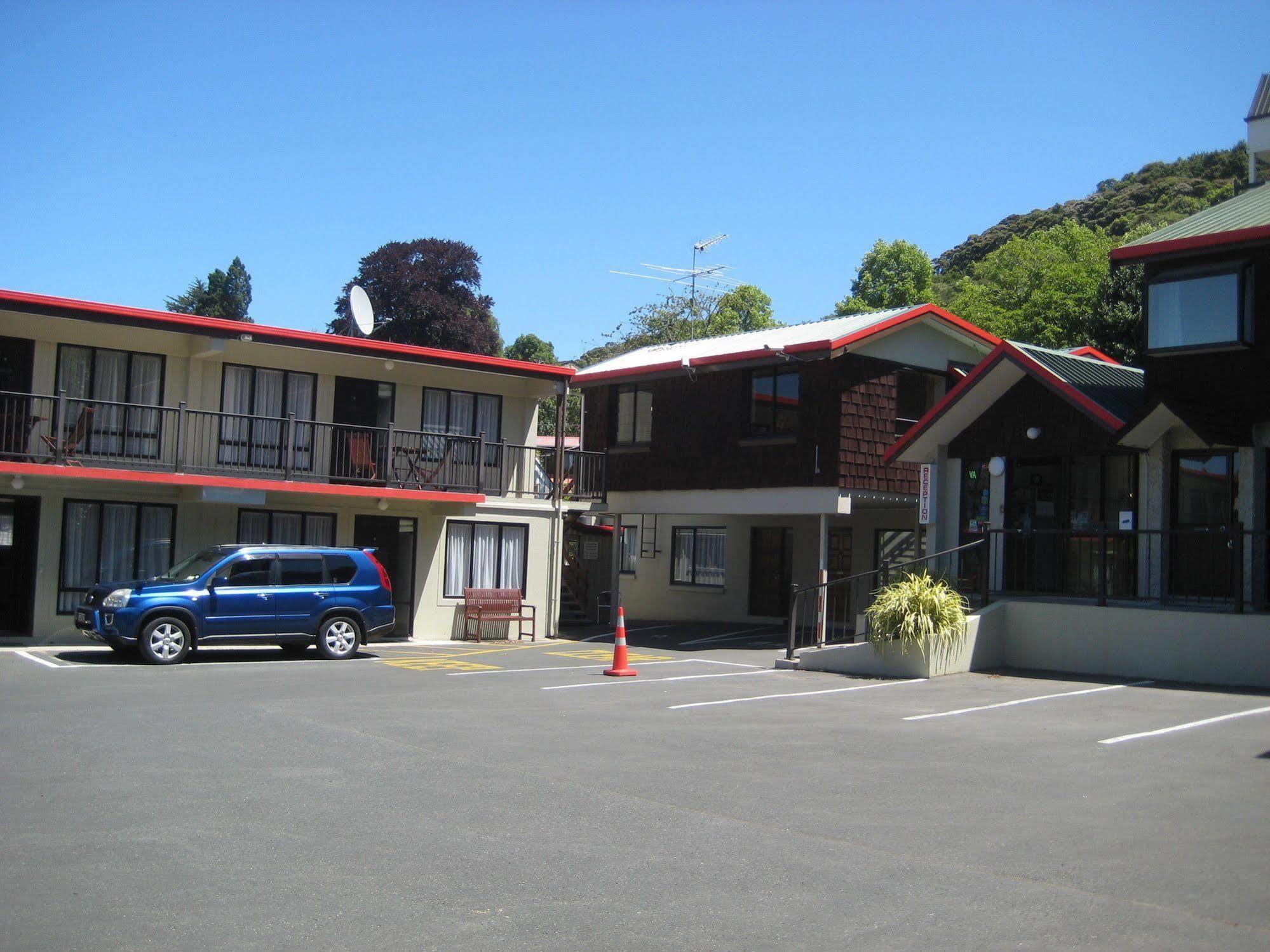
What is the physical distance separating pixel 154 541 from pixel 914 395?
14553 mm

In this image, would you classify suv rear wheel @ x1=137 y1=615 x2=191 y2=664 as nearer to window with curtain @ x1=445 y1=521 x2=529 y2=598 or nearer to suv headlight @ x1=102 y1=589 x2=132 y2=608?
suv headlight @ x1=102 y1=589 x2=132 y2=608

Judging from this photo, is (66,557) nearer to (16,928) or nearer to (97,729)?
(97,729)

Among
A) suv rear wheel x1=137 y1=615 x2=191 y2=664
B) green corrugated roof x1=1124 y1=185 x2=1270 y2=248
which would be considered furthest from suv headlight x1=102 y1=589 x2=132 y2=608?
green corrugated roof x1=1124 y1=185 x2=1270 y2=248

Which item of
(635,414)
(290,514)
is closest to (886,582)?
(635,414)

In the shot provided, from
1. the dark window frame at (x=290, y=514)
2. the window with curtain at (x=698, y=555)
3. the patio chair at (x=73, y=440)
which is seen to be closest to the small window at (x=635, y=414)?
the window with curtain at (x=698, y=555)

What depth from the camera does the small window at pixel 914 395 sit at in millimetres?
23562

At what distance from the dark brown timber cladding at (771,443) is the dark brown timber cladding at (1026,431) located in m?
2.39

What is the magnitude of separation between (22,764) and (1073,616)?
12.7 metres

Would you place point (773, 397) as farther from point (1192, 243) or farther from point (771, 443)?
point (1192, 243)

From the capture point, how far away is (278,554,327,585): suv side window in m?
18.0

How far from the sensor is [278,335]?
68.3ft

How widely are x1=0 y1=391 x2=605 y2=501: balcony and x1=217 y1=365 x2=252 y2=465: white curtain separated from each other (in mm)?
23

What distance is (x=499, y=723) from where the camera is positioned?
459 inches

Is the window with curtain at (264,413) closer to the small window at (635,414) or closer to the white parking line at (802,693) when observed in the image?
the small window at (635,414)
